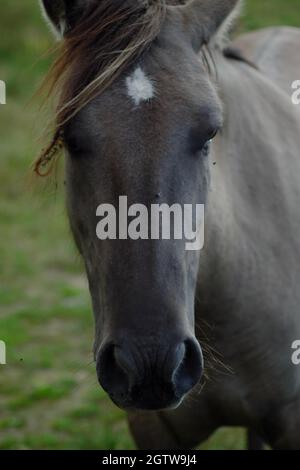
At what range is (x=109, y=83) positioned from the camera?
2328 mm

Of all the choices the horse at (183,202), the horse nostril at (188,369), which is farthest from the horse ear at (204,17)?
the horse nostril at (188,369)

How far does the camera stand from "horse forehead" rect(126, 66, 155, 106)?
7.53ft

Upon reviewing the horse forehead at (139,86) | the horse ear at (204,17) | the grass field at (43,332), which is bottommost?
the grass field at (43,332)

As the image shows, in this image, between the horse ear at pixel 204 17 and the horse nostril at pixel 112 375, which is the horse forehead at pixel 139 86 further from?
the horse nostril at pixel 112 375

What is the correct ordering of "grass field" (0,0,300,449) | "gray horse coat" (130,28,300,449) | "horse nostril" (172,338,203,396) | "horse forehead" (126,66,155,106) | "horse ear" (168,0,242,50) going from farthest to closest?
"grass field" (0,0,300,449), "gray horse coat" (130,28,300,449), "horse ear" (168,0,242,50), "horse forehead" (126,66,155,106), "horse nostril" (172,338,203,396)

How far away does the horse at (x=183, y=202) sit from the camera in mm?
2201

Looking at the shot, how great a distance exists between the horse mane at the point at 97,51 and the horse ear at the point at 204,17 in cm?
7

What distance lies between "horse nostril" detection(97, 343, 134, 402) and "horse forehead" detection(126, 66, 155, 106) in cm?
66

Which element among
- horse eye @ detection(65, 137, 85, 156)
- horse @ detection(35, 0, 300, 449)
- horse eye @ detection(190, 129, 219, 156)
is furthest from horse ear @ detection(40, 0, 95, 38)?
horse eye @ detection(190, 129, 219, 156)

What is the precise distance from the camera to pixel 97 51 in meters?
2.42

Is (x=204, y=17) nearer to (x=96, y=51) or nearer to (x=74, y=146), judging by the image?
(x=96, y=51)

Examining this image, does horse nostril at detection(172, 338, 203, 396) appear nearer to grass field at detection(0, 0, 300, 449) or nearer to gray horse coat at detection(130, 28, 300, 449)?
gray horse coat at detection(130, 28, 300, 449)
